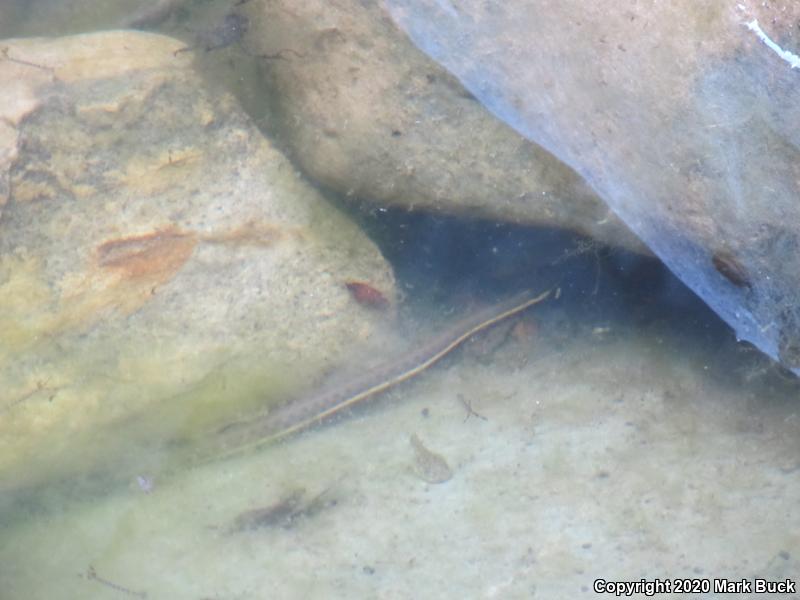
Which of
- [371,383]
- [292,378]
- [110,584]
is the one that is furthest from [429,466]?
[110,584]

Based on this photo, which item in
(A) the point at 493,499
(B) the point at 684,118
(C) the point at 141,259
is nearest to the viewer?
(B) the point at 684,118

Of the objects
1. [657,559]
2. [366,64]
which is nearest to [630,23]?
[366,64]

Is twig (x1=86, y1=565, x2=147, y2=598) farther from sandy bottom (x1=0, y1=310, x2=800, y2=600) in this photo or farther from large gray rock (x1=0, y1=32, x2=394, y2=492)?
large gray rock (x1=0, y1=32, x2=394, y2=492)

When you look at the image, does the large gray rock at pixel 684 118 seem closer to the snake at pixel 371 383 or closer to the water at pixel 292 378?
the water at pixel 292 378

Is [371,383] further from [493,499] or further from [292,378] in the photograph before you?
[493,499]

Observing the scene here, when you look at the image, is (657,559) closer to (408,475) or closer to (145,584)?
(408,475)
